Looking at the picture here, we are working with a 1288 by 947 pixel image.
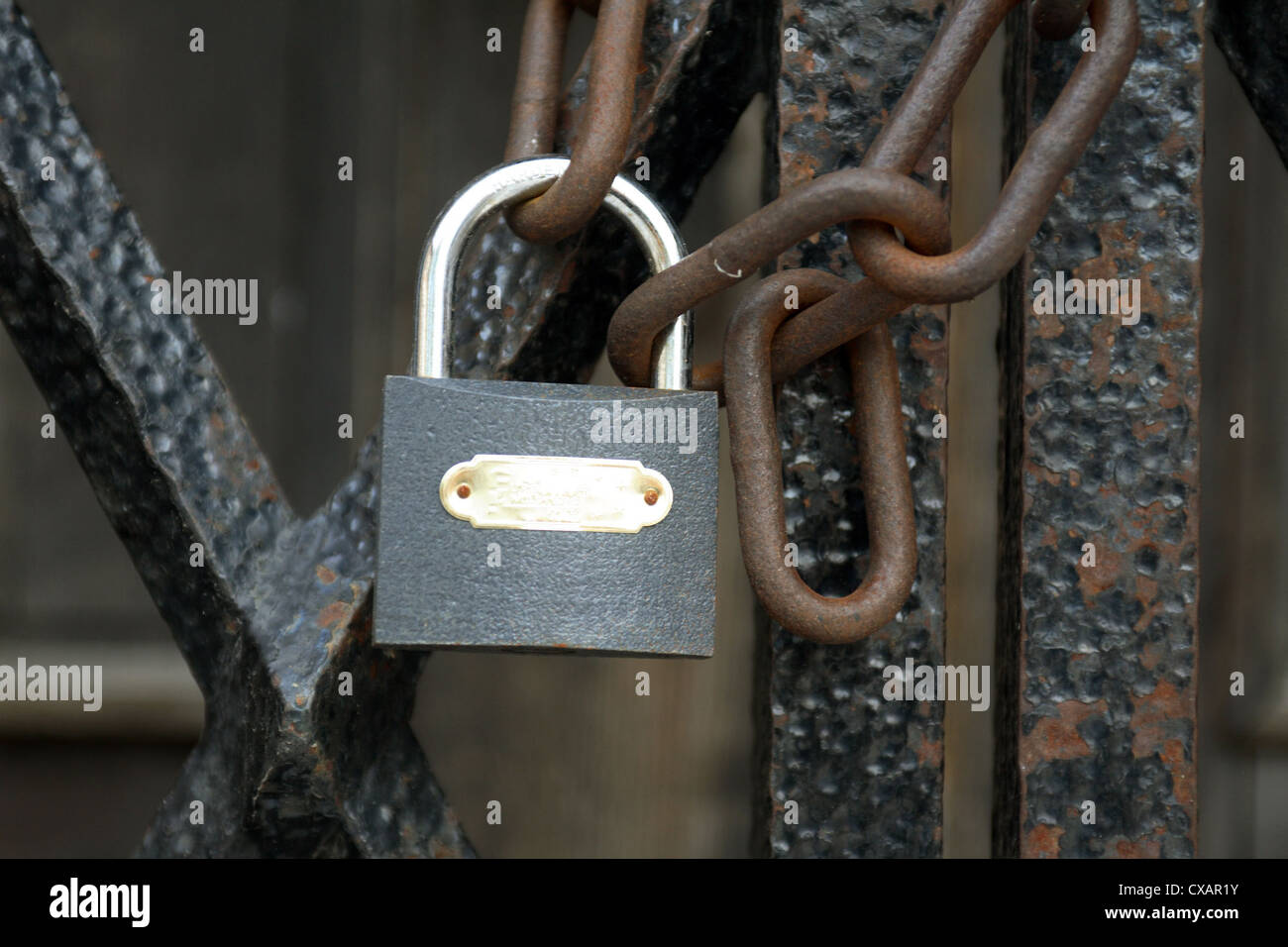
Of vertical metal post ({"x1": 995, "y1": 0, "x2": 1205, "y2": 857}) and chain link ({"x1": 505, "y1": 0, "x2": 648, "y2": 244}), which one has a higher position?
chain link ({"x1": 505, "y1": 0, "x2": 648, "y2": 244})

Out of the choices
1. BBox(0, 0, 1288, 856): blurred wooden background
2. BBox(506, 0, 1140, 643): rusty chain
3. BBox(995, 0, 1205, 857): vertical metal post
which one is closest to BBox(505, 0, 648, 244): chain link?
BBox(506, 0, 1140, 643): rusty chain

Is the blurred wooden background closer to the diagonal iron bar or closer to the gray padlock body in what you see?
the diagonal iron bar

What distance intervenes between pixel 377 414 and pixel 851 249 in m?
0.58

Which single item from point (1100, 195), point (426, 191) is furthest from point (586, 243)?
point (426, 191)

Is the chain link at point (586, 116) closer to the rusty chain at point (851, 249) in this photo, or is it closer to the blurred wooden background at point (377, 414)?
the rusty chain at point (851, 249)

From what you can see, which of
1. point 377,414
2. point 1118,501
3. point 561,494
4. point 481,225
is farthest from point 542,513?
point 377,414

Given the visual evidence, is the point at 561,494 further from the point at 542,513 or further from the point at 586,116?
the point at 586,116

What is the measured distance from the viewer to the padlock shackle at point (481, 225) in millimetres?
464

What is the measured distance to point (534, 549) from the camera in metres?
0.45

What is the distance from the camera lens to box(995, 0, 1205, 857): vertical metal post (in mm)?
513

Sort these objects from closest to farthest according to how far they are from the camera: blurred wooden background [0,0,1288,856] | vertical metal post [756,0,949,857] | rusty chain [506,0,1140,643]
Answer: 1. rusty chain [506,0,1140,643]
2. vertical metal post [756,0,949,857]
3. blurred wooden background [0,0,1288,856]

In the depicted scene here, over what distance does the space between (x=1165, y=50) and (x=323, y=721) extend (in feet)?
1.58

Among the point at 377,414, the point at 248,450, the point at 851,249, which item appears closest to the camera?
the point at 851,249

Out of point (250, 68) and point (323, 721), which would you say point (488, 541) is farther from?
point (250, 68)
